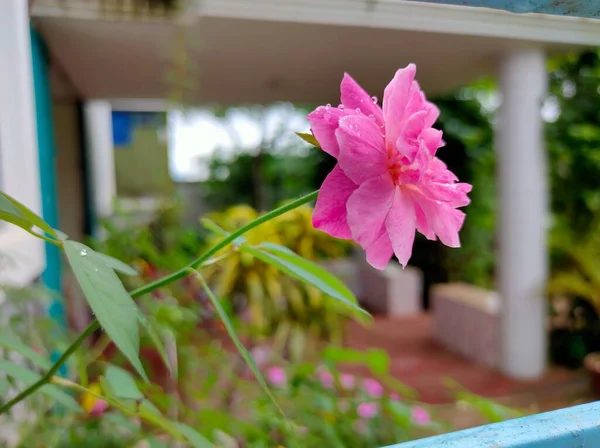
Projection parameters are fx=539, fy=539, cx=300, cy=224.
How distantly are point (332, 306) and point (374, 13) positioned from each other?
1589mm

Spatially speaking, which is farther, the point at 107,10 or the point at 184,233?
the point at 107,10

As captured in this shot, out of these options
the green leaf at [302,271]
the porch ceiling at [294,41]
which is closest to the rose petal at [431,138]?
the green leaf at [302,271]

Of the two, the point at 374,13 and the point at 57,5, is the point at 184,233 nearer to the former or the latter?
the point at 57,5

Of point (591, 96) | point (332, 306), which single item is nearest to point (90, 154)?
point (332, 306)

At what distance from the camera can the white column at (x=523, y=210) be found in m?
3.34

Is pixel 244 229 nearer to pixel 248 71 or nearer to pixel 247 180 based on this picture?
pixel 248 71

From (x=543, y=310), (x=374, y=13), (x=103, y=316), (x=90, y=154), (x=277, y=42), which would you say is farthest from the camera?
(x=90, y=154)

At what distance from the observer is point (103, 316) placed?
0.90 feet

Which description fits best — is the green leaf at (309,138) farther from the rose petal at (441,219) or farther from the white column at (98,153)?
the white column at (98,153)

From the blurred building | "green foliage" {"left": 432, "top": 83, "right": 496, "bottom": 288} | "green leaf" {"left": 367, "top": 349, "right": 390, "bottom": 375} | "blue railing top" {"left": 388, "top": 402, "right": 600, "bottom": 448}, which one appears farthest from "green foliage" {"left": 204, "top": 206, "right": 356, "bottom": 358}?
"blue railing top" {"left": 388, "top": 402, "right": 600, "bottom": 448}

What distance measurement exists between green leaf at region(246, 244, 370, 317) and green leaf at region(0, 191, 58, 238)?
13cm

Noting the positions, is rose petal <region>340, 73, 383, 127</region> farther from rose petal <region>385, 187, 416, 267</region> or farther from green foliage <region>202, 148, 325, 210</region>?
green foliage <region>202, 148, 325, 210</region>

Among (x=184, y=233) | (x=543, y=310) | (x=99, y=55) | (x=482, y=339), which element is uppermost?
(x=99, y=55)

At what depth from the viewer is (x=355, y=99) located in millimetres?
352
